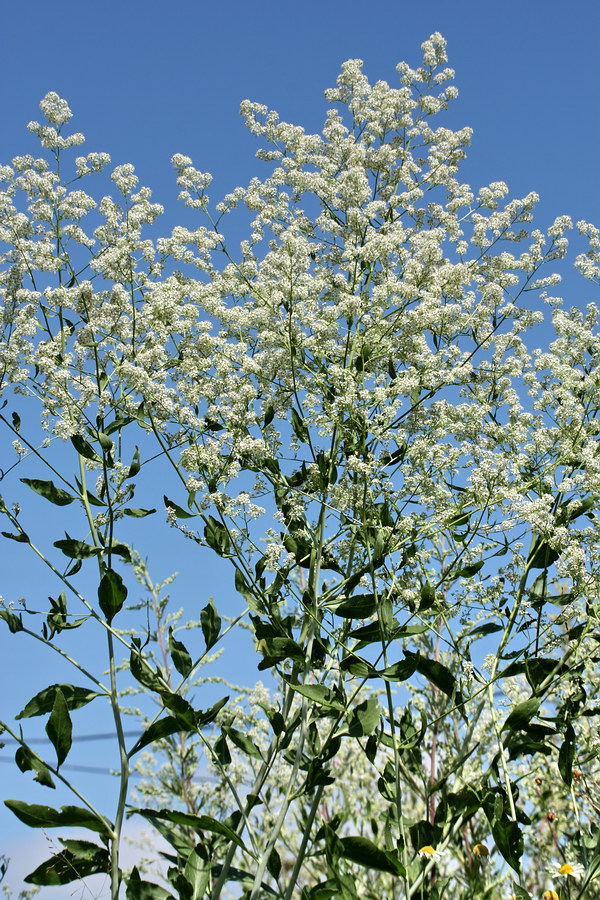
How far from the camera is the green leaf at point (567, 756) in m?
2.78

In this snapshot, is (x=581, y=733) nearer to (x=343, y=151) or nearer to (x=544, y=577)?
(x=544, y=577)

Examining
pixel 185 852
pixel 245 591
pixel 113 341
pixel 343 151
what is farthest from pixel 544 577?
pixel 343 151

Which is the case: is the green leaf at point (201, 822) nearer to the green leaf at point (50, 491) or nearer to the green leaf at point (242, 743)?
the green leaf at point (242, 743)

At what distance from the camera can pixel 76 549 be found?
297cm

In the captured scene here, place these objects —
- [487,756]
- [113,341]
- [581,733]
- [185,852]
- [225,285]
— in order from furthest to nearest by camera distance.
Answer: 1. [487,756]
2. [581,733]
3. [225,285]
4. [113,341]
5. [185,852]

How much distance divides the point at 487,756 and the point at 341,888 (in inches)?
130

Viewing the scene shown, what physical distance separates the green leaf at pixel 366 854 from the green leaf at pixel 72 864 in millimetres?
780

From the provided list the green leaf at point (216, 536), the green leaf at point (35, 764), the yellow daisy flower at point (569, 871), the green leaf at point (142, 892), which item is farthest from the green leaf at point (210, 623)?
the yellow daisy flower at point (569, 871)

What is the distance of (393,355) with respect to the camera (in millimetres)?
3402

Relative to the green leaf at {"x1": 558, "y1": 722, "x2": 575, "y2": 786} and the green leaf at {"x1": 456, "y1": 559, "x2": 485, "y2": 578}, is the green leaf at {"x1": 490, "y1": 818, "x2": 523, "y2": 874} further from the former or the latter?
the green leaf at {"x1": 456, "y1": 559, "x2": 485, "y2": 578}

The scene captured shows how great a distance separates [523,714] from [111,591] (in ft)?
4.71

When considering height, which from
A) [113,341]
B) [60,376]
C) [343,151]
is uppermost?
[343,151]

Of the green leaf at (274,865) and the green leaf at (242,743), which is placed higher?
the green leaf at (242,743)

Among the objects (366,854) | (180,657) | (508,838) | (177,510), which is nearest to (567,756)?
(508,838)
